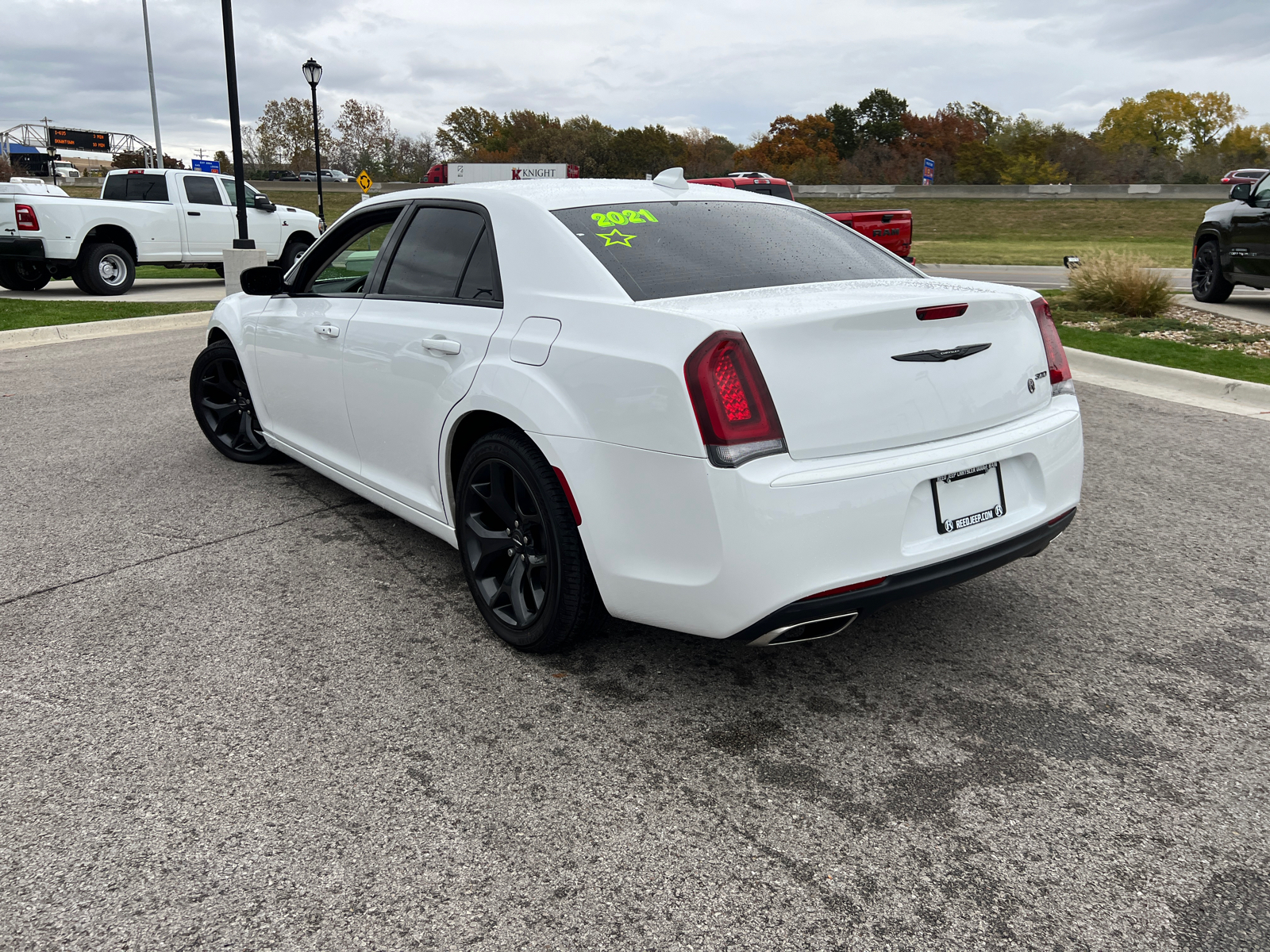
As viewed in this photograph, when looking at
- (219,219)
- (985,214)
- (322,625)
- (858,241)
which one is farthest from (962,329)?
(985,214)

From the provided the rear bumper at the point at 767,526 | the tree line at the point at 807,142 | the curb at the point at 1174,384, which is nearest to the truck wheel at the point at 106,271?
the curb at the point at 1174,384

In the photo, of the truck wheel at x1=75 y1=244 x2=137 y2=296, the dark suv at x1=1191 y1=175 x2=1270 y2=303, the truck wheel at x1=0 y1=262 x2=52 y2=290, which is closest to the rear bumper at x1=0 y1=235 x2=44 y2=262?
the truck wheel at x1=75 y1=244 x2=137 y2=296

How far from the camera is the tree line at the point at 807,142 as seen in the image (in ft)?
233

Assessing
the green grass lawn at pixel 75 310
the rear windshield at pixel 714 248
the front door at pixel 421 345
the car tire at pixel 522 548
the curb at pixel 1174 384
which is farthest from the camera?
the green grass lawn at pixel 75 310

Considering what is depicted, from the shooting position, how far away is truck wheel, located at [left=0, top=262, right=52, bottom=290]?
1691 centimetres

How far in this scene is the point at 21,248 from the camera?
50.0 ft

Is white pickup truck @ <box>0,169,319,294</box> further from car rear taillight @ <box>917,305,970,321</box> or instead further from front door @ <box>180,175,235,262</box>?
car rear taillight @ <box>917,305,970,321</box>

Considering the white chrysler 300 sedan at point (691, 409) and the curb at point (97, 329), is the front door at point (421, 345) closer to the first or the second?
the white chrysler 300 sedan at point (691, 409)

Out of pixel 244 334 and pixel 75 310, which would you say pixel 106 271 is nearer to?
pixel 75 310

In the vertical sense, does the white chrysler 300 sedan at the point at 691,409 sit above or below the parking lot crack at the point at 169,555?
above

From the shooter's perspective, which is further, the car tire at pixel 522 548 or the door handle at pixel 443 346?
the door handle at pixel 443 346

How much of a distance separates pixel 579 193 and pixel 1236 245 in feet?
39.8

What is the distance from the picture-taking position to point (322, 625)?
3.68 meters

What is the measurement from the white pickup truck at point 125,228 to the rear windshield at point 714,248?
46.0ft
